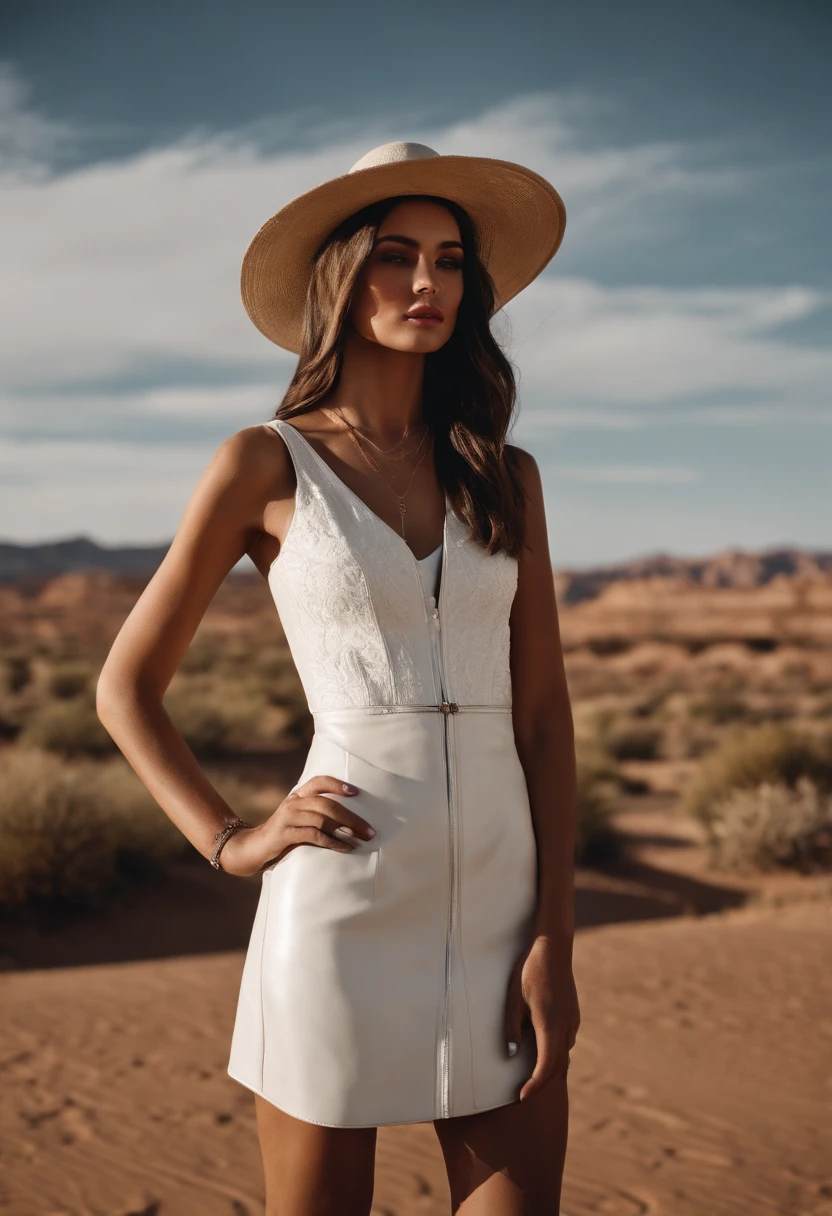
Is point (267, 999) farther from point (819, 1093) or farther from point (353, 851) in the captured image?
point (819, 1093)

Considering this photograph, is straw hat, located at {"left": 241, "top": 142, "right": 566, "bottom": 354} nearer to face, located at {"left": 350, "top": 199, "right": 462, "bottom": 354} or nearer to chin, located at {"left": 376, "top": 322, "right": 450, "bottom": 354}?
face, located at {"left": 350, "top": 199, "right": 462, "bottom": 354}

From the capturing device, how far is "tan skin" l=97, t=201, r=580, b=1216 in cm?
187

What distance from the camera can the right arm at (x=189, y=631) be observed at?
199cm

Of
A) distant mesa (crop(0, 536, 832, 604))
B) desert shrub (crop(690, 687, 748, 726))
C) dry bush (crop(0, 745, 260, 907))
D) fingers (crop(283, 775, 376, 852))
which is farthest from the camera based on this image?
distant mesa (crop(0, 536, 832, 604))

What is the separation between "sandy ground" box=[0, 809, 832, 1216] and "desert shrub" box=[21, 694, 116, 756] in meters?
6.95

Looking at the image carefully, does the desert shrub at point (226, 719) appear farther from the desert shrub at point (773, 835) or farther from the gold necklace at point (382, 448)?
the gold necklace at point (382, 448)

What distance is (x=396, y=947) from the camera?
188 centimetres

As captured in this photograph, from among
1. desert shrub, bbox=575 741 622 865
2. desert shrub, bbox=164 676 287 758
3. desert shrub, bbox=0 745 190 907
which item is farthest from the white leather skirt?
desert shrub, bbox=164 676 287 758

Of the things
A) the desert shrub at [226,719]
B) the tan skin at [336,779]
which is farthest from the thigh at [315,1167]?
the desert shrub at [226,719]

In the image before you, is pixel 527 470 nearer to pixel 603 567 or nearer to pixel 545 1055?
pixel 545 1055

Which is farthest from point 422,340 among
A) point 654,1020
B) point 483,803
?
point 654,1020

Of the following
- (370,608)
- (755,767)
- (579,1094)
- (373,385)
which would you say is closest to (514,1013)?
(370,608)

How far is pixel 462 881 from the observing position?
192 cm

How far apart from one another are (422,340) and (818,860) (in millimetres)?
12874
